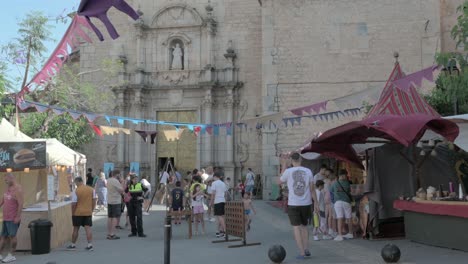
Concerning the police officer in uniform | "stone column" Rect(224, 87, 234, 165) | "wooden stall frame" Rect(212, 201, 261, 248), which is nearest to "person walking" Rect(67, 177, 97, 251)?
the police officer in uniform

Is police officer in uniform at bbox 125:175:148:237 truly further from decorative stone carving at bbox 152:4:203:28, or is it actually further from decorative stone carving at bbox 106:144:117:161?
decorative stone carving at bbox 152:4:203:28

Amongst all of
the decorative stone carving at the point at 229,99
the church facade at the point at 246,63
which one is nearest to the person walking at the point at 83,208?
the church facade at the point at 246,63

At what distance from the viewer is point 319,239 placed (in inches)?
466

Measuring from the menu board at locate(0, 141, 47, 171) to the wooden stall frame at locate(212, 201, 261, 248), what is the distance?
4236mm

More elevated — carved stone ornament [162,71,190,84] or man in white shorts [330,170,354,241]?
carved stone ornament [162,71,190,84]

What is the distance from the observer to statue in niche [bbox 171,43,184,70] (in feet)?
95.6

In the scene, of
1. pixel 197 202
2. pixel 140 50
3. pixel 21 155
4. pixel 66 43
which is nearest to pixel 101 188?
pixel 197 202

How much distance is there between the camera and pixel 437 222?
9.95 meters

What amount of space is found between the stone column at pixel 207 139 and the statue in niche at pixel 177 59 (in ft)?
8.05

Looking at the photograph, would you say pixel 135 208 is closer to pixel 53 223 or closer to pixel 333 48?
pixel 53 223

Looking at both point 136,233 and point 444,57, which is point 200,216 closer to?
point 136,233

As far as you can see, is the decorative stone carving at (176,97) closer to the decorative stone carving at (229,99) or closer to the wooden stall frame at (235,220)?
the decorative stone carving at (229,99)

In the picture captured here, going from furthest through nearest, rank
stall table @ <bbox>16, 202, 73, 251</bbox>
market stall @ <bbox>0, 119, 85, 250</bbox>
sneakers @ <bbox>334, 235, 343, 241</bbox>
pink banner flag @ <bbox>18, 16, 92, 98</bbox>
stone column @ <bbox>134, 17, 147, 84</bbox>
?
1. stone column @ <bbox>134, 17, 147, 84</bbox>
2. sneakers @ <bbox>334, 235, 343, 241</bbox>
3. market stall @ <bbox>0, 119, 85, 250</bbox>
4. stall table @ <bbox>16, 202, 73, 251</bbox>
5. pink banner flag @ <bbox>18, 16, 92, 98</bbox>

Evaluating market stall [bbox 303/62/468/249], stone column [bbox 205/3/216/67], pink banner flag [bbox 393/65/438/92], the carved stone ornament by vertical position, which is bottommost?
market stall [bbox 303/62/468/249]
